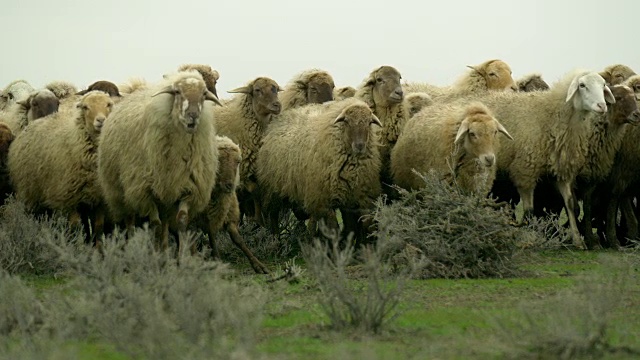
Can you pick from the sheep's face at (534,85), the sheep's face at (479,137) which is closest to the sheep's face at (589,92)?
the sheep's face at (479,137)

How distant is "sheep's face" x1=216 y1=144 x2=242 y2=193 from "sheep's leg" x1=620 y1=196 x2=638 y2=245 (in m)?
5.93

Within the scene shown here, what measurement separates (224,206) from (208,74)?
14.2 feet

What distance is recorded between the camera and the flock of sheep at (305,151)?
12.3m

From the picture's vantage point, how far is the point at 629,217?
15.6 m

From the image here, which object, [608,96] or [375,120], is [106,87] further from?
[608,96]

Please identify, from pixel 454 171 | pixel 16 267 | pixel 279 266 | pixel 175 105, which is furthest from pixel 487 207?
pixel 16 267

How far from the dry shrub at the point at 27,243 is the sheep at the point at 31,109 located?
243cm

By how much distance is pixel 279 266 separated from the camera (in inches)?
509

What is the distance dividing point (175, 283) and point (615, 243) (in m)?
8.42

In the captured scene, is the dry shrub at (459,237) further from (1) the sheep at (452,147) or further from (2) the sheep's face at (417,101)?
(2) the sheep's face at (417,101)

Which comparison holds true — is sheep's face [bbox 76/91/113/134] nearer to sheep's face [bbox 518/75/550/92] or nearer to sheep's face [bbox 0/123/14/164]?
sheep's face [bbox 0/123/14/164]

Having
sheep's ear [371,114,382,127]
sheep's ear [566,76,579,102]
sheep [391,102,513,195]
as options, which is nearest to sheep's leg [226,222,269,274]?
sheep [391,102,513,195]

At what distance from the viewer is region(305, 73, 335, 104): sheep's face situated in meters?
16.9

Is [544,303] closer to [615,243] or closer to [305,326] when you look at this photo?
[305,326]
